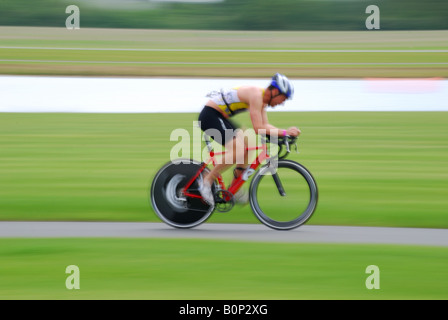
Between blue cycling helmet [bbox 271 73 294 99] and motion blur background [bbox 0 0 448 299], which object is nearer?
motion blur background [bbox 0 0 448 299]

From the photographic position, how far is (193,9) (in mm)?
35406

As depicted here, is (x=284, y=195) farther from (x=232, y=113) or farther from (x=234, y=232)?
(x=232, y=113)

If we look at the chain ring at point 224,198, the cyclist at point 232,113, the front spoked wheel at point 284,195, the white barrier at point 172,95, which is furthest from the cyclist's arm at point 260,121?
the white barrier at point 172,95

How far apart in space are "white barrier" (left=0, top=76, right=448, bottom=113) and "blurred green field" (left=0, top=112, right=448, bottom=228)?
77cm

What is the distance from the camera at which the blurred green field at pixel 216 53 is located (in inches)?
981

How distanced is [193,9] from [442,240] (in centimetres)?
2957

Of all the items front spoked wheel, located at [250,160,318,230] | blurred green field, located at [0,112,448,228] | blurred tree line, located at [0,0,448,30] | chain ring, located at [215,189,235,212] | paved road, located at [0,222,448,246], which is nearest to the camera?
paved road, located at [0,222,448,246]

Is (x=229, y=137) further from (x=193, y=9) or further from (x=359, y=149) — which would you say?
(x=193, y=9)

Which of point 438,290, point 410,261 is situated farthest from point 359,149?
point 438,290

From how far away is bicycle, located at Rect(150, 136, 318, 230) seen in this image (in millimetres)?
7180

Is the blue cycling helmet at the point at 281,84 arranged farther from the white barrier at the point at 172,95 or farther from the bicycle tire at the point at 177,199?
the white barrier at the point at 172,95

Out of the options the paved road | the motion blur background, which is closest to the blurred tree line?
the motion blur background

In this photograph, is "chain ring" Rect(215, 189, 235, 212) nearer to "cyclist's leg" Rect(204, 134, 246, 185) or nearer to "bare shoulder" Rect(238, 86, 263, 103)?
"cyclist's leg" Rect(204, 134, 246, 185)
